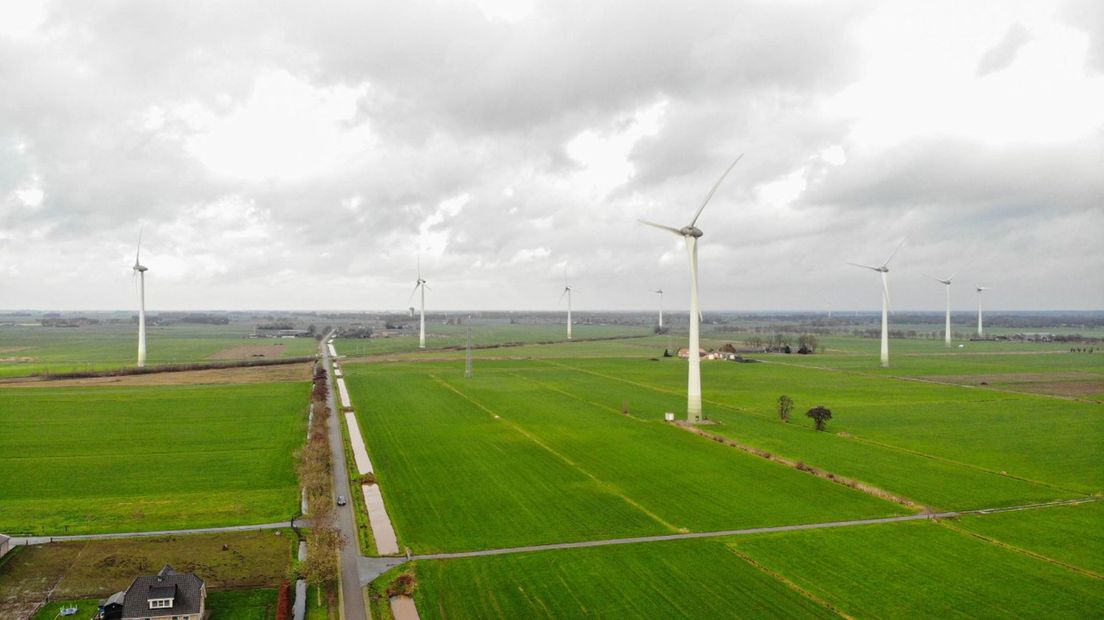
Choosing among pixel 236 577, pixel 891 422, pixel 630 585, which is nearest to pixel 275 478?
pixel 236 577

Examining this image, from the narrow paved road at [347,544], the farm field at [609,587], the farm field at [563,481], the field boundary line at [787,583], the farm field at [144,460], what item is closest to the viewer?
the farm field at [609,587]

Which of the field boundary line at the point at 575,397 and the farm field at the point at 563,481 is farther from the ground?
the field boundary line at the point at 575,397

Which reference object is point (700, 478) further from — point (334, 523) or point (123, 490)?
point (123, 490)

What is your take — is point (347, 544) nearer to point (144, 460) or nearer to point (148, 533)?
point (148, 533)

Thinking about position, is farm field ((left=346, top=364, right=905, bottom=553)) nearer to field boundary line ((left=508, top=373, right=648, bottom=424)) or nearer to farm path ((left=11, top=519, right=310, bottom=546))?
field boundary line ((left=508, top=373, right=648, bottom=424))

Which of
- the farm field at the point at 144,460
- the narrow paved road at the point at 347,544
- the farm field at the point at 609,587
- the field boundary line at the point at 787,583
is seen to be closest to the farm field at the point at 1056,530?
the field boundary line at the point at 787,583

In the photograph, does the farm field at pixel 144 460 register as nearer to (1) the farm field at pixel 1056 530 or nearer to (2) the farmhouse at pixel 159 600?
(2) the farmhouse at pixel 159 600

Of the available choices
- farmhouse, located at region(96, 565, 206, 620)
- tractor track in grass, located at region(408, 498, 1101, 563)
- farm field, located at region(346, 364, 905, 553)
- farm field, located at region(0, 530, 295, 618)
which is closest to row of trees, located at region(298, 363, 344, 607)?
farm field, located at region(0, 530, 295, 618)
